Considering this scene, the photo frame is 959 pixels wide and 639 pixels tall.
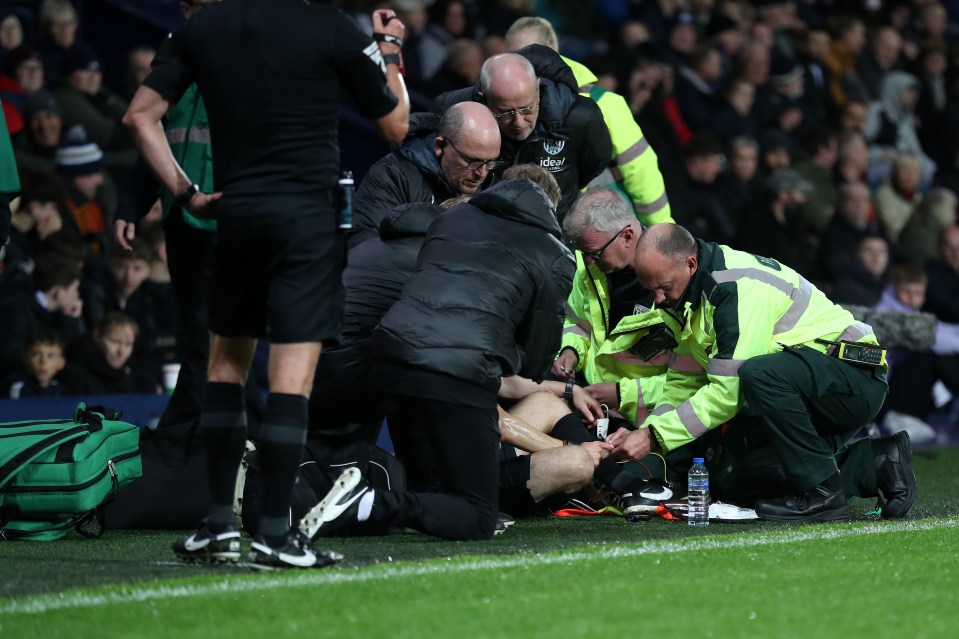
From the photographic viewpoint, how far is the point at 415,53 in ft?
41.7

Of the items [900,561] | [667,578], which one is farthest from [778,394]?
[667,578]

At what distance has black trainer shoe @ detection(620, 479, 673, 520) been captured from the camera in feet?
22.5

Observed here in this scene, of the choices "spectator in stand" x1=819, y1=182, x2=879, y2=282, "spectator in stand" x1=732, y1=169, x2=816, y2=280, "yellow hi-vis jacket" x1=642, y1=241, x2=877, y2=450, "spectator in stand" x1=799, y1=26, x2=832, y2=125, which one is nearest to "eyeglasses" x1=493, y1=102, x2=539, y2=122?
"yellow hi-vis jacket" x1=642, y1=241, x2=877, y2=450

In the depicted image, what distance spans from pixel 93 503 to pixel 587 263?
2.54m

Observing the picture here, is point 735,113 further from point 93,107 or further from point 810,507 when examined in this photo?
point 810,507

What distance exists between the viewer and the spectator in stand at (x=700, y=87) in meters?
13.8

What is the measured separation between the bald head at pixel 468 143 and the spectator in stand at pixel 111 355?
311 centimetres

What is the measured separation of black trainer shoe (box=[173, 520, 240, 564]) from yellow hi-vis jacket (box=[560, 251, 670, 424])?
2692 mm

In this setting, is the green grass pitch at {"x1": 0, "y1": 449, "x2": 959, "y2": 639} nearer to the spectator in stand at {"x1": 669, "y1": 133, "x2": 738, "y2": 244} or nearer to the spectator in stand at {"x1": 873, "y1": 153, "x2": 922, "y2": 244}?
the spectator in stand at {"x1": 669, "y1": 133, "x2": 738, "y2": 244}

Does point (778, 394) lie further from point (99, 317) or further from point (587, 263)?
point (99, 317)

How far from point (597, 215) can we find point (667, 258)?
0.86m

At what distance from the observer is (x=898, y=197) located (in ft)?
47.6

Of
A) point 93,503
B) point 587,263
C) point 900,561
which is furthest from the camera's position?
point 587,263

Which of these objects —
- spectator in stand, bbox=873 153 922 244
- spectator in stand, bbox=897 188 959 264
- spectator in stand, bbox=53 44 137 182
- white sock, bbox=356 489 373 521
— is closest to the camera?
white sock, bbox=356 489 373 521
